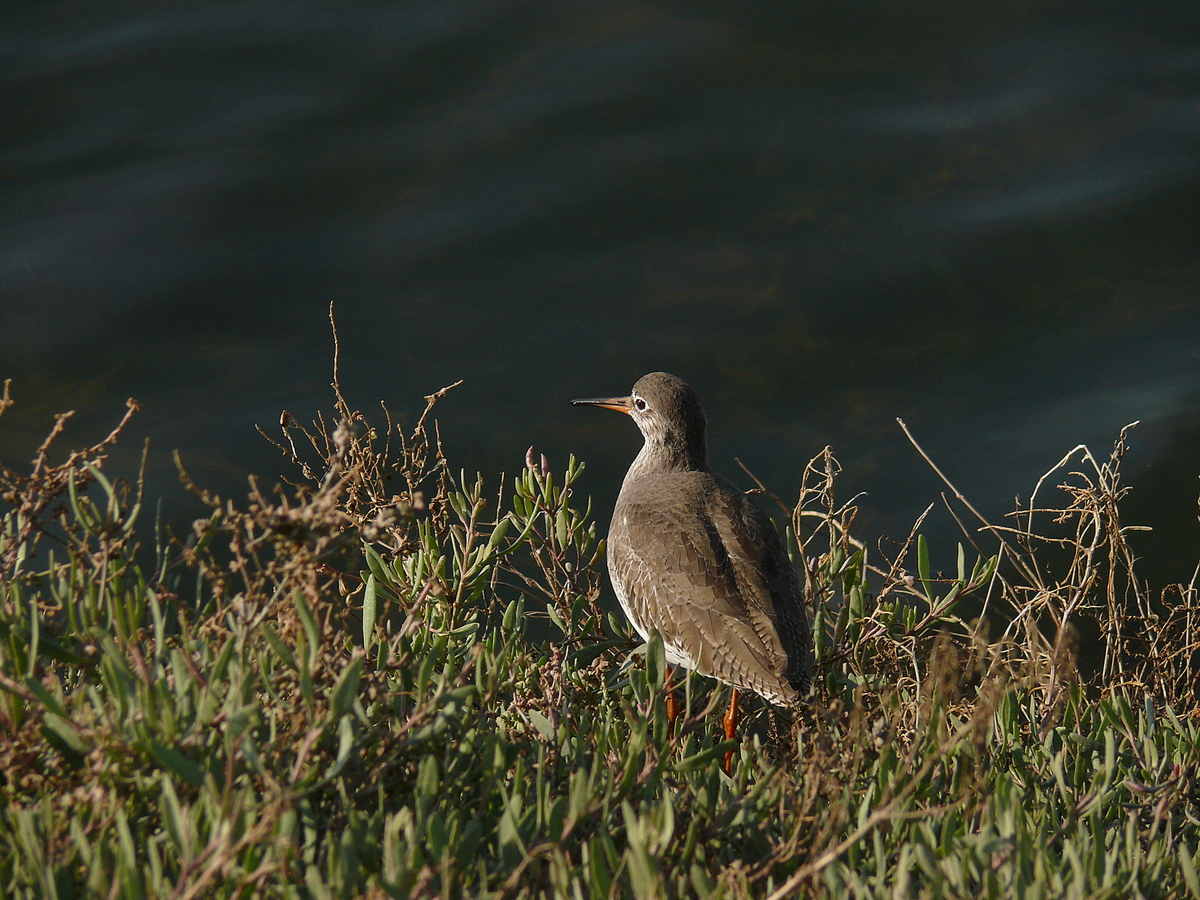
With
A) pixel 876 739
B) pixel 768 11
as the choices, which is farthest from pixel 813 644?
pixel 768 11

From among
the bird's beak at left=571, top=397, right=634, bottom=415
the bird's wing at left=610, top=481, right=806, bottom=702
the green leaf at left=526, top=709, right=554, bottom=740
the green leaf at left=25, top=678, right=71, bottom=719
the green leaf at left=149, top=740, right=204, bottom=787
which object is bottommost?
the bird's wing at left=610, top=481, right=806, bottom=702

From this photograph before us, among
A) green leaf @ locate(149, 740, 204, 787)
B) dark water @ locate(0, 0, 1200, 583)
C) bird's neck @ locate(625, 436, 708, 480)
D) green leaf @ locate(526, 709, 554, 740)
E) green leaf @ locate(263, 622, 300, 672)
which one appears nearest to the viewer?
green leaf @ locate(149, 740, 204, 787)

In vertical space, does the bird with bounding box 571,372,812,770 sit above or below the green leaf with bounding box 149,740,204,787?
below

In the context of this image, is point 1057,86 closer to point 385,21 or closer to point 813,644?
point 385,21

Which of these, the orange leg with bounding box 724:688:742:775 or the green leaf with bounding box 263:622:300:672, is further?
the orange leg with bounding box 724:688:742:775

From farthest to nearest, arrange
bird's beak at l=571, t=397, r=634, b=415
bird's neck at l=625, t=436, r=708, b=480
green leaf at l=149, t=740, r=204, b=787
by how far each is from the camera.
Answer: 1. bird's beak at l=571, t=397, r=634, b=415
2. bird's neck at l=625, t=436, r=708, b=480
3. green leaf at l=149, t=740, r=204, b=787

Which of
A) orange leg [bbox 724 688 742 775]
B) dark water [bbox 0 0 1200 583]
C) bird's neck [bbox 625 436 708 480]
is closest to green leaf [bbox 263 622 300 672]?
orange leg [bbox 724 688 742 775]

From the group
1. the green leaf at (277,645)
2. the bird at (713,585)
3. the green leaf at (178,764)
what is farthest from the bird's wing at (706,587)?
the green leaf at (178,764)

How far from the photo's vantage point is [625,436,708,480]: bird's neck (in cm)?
643

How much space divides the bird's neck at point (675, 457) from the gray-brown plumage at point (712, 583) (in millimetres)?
224

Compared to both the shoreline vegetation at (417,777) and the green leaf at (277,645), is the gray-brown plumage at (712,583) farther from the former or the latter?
the green leaf at (277,645)

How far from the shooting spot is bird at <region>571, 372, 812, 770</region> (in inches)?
186

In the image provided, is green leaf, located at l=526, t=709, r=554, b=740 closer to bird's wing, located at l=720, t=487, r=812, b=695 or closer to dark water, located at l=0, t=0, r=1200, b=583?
bird's wing, located at l=720, t=487, r=812, b=695

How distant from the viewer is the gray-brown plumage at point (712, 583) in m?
4.72
